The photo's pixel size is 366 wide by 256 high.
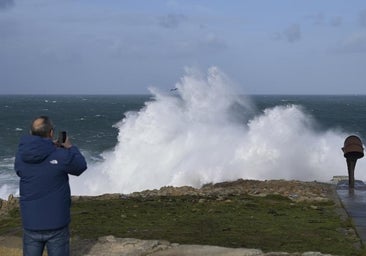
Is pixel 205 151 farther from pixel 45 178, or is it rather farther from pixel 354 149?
pixel 45 178

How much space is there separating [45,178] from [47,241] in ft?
1.53

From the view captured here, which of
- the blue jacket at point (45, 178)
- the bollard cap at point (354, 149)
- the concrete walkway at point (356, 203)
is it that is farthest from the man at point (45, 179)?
the bollard cap at point (354, 149)

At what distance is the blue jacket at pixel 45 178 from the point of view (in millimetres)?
4285

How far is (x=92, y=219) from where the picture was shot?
27.5 feet

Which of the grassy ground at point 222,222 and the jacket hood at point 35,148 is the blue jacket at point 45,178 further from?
the grassy ground at point 222,222

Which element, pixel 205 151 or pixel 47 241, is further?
pixel 205 151

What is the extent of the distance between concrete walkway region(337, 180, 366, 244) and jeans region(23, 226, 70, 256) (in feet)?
11.8

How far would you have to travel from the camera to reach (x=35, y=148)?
4.27 metres

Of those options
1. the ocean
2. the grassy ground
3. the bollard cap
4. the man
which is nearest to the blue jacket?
the man

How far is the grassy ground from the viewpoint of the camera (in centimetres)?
675

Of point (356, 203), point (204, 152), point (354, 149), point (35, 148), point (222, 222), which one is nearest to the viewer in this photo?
point (35, 148)

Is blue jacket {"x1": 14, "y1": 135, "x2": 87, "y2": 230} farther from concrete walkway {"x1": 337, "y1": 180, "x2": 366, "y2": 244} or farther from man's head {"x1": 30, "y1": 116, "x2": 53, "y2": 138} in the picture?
concrete walkway {"x1": 337, "y1": 180, "x2": 366, "y2": 244}

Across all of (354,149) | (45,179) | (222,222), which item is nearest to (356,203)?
(354,149)

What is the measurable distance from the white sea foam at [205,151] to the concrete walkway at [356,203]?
5.80m
